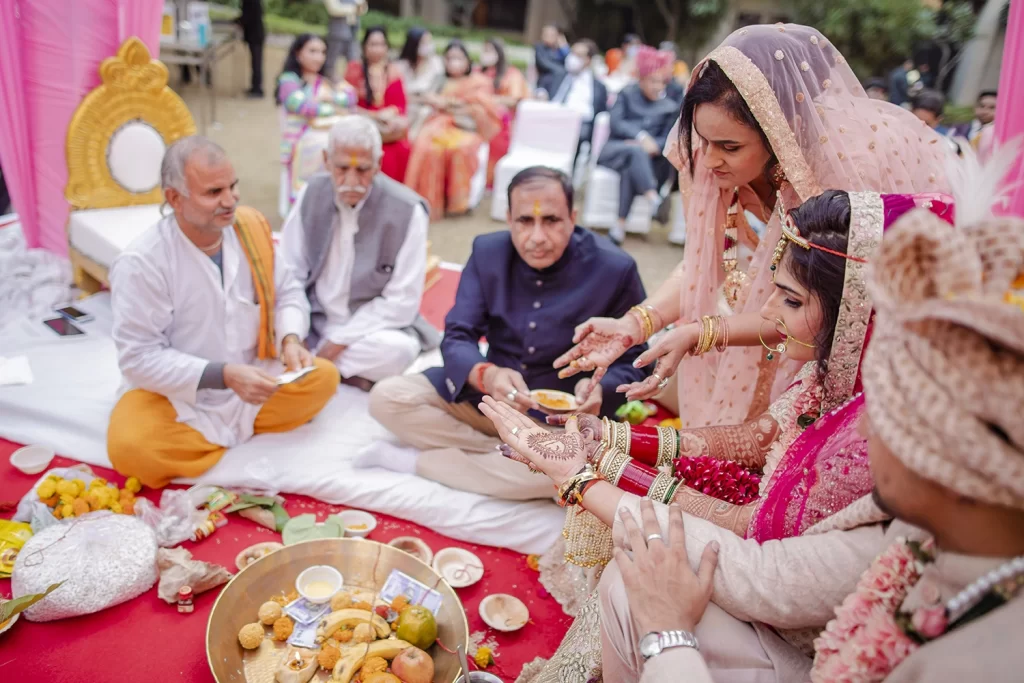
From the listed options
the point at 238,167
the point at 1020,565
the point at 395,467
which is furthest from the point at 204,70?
the point at 1020,565

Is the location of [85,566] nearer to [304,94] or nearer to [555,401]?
[555,401]

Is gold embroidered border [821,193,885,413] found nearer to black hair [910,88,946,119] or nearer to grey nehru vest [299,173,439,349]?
grey nehru vest [299,173,439,349]

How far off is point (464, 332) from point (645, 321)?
0.84 metres

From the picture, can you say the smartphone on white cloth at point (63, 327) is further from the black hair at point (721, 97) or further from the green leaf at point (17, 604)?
the black hair at point (721, 97)

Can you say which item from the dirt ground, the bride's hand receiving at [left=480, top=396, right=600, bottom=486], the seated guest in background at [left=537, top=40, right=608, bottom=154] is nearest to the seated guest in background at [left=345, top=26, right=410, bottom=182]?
the dirt ground

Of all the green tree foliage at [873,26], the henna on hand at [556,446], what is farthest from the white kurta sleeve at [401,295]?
the green tree foliage at [873,26]

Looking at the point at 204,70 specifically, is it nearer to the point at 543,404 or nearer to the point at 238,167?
the point at 238,167

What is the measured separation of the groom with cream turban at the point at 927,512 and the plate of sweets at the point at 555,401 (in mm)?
1120

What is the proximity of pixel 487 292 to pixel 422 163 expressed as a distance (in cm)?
507

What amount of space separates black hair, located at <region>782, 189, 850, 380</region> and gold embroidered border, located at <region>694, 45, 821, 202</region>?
436 millimetres

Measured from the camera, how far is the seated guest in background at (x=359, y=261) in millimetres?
3914

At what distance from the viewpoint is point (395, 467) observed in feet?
11.0

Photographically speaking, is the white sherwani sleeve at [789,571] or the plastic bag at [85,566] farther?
the plastic bag at [85,566]

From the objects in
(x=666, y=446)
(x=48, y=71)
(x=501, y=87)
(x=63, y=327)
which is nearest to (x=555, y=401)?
(x=666, y=446)
